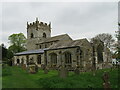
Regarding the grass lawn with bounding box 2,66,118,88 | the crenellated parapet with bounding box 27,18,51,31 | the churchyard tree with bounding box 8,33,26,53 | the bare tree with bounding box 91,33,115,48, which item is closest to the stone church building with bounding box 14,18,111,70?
the grass lawn with bounding box 2,66,118,88

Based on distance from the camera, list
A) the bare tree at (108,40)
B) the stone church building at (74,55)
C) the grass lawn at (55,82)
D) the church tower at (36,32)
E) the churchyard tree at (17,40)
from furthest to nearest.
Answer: the churchyard tree at (17,40)
the church tower at (36,32)
the bare tree at (108,40)
the stone church building at (74,55)
the grass lawn at (55,82)

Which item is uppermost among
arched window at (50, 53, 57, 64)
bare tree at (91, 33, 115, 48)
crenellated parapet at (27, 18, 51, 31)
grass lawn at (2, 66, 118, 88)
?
crenellated parapet at (27, 18, 51, 31)

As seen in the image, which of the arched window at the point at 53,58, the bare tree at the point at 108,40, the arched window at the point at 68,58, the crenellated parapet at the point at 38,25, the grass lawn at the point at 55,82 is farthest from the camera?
the crenellated parapet at the point at 38,25

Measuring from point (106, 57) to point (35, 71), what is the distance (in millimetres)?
16319

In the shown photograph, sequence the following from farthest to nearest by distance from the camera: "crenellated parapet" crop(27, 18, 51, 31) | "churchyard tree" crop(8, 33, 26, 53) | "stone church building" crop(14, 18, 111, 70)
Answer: "churchyard tree" crop(8, 33, 26, 53), "crenellated parapet" crop(27, 18, 51, 31), "stone church building" crop(14, 18, 111, 70)

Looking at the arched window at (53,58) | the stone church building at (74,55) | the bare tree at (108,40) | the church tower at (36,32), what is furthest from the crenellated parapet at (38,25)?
the arched window at (53,58)

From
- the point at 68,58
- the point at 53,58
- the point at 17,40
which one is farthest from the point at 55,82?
the point at 17,40

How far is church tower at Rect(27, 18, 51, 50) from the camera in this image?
43.6 meters

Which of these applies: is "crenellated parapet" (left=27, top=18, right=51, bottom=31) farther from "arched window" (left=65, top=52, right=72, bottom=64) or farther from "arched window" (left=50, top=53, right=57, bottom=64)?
"arched window" (left=65, top=52, right=72, bottom=64)

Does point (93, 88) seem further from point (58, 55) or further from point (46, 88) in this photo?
point (58, 55)

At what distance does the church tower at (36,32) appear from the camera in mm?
43625

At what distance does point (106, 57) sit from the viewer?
28656 mm

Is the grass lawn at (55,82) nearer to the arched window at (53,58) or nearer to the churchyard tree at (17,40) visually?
the arched window at (53,58)

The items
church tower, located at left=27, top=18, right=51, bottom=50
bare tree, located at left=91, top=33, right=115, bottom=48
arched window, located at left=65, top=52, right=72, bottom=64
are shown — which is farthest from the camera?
church tower, located at left=27, top=18, right=51, bottom=50
